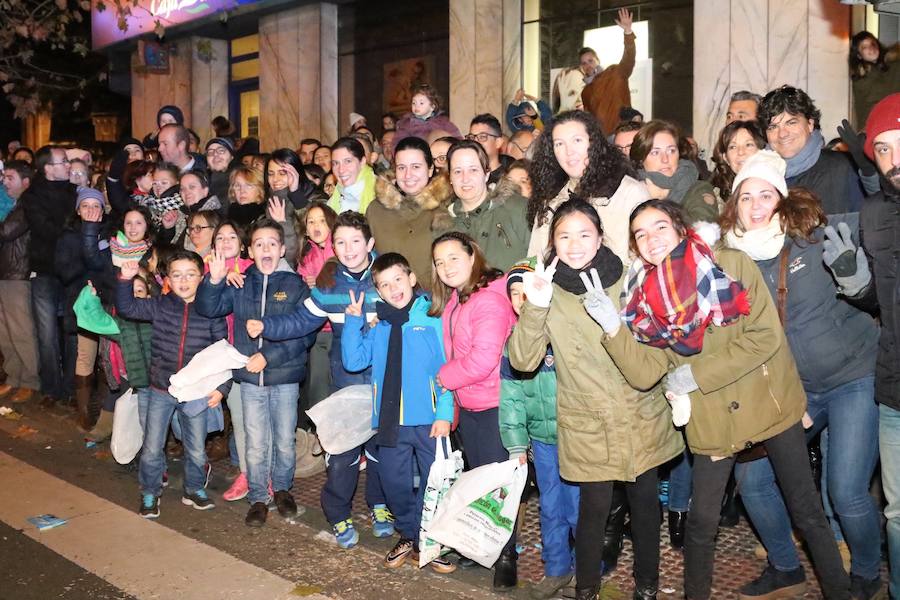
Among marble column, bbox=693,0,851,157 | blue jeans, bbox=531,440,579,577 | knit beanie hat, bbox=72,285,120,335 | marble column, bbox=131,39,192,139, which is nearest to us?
blue jeans, bbox=531,440,579,577

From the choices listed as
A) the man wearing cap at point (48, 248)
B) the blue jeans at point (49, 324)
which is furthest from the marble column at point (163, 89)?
the blue jeans at point (49, 324)

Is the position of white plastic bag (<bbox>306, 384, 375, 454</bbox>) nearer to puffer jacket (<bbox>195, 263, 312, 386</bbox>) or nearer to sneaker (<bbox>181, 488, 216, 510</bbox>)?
puffer jacket (<bbox>195, 263, 312, 386</bbox>)

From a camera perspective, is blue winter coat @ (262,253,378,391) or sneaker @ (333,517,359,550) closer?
sneaker @ (333,517,359,550)

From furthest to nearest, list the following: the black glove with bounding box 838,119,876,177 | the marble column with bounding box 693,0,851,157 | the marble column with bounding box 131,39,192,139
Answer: the marble column with bounding box 131,39,192,139 → the marble column with bounding box 693,0,851,157 → the black glove with bounding box 838,119,876,177

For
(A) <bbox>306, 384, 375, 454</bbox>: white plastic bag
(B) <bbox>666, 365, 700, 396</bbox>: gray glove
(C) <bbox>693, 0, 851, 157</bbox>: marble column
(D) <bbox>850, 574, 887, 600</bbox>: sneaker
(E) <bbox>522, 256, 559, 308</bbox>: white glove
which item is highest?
(C) <bbox>693, 0, 851, 157</bbox>: marble column

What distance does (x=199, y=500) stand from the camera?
654 cm

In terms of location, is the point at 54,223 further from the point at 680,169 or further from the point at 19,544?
the point at 680,169

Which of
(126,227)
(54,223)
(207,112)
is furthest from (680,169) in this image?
(207,112)

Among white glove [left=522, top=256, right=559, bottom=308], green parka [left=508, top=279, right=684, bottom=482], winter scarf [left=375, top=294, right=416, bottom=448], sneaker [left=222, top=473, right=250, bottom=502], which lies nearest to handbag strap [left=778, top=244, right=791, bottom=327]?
green parka [left=508, top=279, right=684, bottom=482]

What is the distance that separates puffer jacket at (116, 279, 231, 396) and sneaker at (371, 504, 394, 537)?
1393 mm

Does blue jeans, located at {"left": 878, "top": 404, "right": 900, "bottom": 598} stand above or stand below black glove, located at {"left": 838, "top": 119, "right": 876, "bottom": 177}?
below

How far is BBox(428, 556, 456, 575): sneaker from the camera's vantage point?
5.25m

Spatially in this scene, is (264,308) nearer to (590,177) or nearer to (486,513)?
(486,513)

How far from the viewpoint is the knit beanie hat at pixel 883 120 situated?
4129 mm
